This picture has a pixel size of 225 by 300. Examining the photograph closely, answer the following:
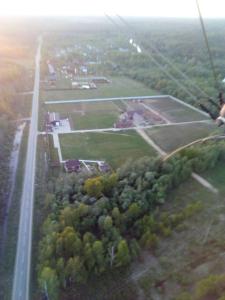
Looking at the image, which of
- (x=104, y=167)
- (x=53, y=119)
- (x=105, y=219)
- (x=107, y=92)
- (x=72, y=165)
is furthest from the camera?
(x=107, y=92)

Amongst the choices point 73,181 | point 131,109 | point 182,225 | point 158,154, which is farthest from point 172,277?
point 131,109

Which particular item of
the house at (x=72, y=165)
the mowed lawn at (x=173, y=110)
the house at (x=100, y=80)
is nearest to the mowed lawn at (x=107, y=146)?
the house at (x=72, y=165)

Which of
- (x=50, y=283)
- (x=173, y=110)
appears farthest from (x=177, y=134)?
(x=50, y=283)

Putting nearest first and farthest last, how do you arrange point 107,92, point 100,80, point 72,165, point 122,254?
point 122,254, point 72,165, point 107,92, point 100,80

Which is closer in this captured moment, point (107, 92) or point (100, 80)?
point (107, 92)

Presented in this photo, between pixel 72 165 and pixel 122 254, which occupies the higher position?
pixel 72 165

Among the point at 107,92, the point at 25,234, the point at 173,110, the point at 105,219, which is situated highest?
the point at 107,92

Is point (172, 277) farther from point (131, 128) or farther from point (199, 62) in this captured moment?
point (199, 62)

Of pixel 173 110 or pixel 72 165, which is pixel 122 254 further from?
pixel 173 110
